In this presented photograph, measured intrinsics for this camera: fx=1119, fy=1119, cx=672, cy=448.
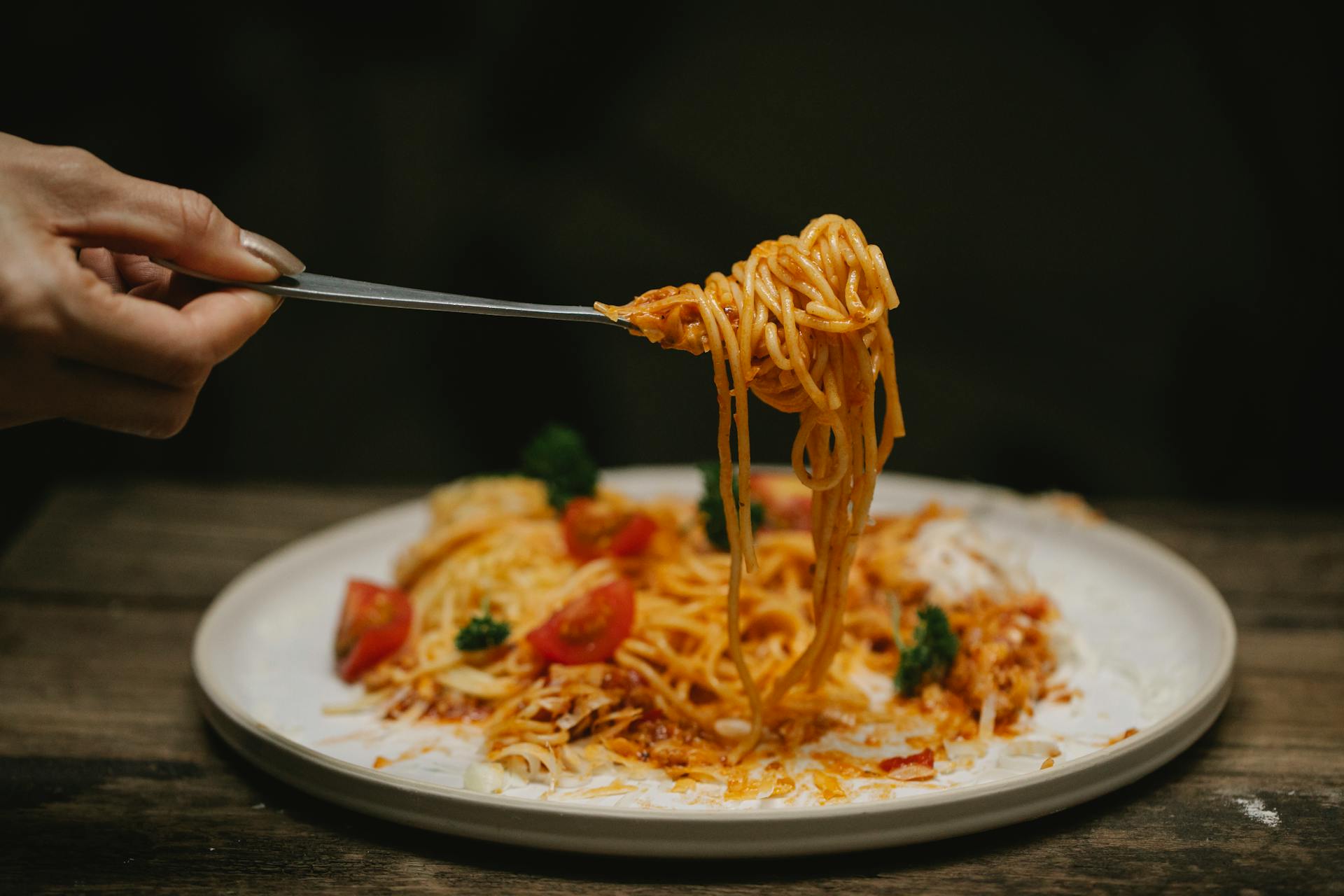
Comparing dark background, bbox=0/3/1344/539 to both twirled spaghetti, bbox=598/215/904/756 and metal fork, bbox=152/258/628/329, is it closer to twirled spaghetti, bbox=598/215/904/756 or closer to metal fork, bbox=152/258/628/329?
twirled spaghetti, bbox=598/215/904/756

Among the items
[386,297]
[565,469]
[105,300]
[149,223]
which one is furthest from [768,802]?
[149,223]

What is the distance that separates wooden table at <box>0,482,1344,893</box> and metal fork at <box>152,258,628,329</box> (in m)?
1.34

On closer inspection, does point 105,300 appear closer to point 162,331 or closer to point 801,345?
point 162,331

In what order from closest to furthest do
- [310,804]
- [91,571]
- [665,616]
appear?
[310,804], [665,616], [91,571]

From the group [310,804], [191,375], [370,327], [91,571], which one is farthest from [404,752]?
[370,327]

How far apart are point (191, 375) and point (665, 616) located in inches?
64.2

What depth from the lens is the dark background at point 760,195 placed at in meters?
5.81

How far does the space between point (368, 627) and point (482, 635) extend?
0.47 metres

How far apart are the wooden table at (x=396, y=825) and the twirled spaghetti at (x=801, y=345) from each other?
0.70 m

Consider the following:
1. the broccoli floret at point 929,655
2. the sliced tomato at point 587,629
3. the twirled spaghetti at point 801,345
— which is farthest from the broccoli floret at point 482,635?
the broccoli floret at point 929,655

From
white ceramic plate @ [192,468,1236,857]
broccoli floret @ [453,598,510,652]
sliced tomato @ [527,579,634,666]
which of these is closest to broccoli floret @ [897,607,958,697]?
white ceramic plate @ [192,468,1236,857]

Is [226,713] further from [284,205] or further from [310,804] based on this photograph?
[284,205]

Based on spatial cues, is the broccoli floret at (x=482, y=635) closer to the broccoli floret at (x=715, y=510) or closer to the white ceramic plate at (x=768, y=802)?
the white ceramic plate at (x=768, y=802)

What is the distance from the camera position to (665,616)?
361 centimetres
